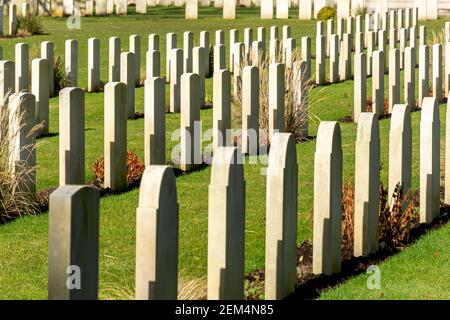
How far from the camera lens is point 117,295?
7.26m

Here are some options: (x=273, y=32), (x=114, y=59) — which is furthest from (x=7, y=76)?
(x=273, y=32)

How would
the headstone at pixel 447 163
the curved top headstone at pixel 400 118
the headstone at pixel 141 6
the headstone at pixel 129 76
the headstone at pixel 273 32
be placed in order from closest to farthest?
the curved top headstone at pixel 400 118 → the headstone at pixel 447 163 → the headstone at pixel 129 76 → the headstone at pixel 273 32 → the headstone at pixel 141 6

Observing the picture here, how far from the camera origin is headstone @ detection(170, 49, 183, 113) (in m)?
16.3

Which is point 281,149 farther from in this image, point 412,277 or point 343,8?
point 343,8

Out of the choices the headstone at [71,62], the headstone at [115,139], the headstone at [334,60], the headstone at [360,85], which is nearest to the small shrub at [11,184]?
the headstone at [115,139]

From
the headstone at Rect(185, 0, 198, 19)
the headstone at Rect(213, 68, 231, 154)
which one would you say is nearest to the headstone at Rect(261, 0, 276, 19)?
the headstone at Rect(185, 0, 198, 19)

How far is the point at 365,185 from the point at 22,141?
9.86 ft

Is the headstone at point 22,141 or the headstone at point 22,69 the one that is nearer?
the headstone at point 22,141

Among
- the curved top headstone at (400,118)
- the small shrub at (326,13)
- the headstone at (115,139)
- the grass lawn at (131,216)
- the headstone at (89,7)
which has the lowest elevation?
the grass lawn at (131,216)

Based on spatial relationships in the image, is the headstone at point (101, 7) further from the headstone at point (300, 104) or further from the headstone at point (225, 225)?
the headstone at point (225, 225)

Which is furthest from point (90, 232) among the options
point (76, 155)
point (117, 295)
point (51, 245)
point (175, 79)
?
point (175, 79)

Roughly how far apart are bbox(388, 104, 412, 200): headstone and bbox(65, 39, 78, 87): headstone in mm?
8881

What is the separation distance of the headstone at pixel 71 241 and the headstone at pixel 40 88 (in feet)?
28.3

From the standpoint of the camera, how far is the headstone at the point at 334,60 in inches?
775
